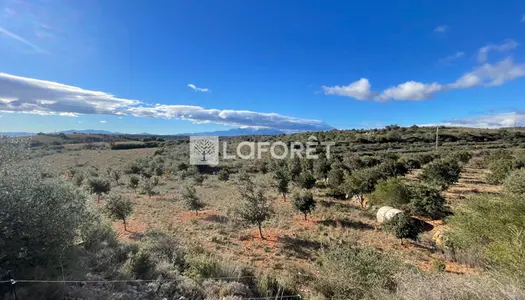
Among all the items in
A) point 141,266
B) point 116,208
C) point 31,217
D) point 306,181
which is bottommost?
point 116,208

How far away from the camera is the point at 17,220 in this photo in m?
4.64

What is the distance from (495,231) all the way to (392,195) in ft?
31.2

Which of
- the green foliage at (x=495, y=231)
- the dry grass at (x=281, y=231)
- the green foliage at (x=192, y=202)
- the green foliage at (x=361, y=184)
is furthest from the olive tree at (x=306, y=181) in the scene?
the green foliage at (x=495, y=231)

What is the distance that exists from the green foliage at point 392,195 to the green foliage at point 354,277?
10.3m

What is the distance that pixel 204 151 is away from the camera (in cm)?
4766

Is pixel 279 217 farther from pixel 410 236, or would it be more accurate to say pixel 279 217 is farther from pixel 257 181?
pixel 257 181

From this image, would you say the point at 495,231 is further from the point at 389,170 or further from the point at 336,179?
the point at 389,170

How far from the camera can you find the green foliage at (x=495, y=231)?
5.50 meters

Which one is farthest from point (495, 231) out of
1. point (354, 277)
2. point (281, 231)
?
point (281, 231)

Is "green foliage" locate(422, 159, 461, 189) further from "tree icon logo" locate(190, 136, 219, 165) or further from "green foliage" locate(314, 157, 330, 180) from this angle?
"tree icon logo" locate(190, 136, 219, 165)

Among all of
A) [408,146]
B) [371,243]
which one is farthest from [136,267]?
[408,146]

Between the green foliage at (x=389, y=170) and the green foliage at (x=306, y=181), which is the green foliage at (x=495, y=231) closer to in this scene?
the green foliage at (x=306, y=181)

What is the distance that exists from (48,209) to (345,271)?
710 centimetres

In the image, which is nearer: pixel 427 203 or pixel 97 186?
pixel 427 203
